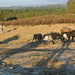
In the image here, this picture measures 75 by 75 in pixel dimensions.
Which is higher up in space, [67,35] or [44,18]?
[44,18]

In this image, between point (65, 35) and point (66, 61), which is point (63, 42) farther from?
point (66, 61)

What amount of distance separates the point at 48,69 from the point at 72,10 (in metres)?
53.7

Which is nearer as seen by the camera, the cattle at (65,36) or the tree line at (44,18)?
the cattle at (65,36)

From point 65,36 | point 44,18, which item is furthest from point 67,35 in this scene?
point 44,18

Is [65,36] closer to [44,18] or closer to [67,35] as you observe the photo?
[67,35]

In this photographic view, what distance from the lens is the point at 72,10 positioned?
60.0m

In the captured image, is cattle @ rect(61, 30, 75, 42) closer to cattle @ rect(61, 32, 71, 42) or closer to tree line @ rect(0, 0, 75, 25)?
cattle @ rect(61, 32, 71, 42)

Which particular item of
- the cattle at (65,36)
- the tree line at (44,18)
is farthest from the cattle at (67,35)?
the tree line at (44,18)

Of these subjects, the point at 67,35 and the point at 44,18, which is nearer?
the point at 67,35

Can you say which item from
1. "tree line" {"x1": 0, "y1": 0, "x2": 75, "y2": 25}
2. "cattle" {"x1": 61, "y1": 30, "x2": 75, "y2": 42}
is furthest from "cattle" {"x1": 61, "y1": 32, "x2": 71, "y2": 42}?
"tree line" {"x1": 0, "y1": 0, "x2": 75, "y2": 25}

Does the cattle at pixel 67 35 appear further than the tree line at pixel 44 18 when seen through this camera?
No

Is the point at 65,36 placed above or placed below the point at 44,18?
below

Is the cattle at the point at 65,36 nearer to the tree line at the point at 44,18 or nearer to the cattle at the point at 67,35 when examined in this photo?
the cattle at the point at 67,35

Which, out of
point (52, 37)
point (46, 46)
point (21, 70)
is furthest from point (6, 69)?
point (52, 37)
